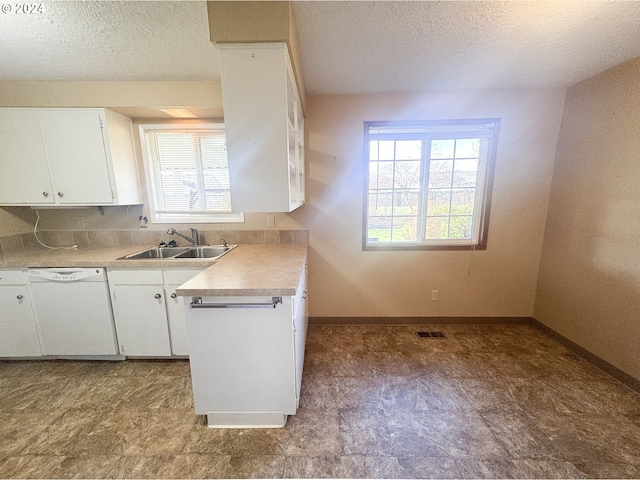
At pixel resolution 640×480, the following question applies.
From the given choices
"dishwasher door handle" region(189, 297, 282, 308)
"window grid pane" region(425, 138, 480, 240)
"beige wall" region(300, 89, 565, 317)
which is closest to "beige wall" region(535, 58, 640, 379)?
"beige wall" region(300, 89, 565, 317)

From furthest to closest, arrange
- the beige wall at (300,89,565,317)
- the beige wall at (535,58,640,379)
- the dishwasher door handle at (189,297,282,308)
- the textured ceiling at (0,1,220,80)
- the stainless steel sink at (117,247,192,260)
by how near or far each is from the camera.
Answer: the beige wall at (300,89,565,317), the stainless steel sink at (117,247,192,260), the beige wall at (535,58,640,379), the dishwasher door handle at (189,297,282,308), the textured ceiling at (0,1,220,80)

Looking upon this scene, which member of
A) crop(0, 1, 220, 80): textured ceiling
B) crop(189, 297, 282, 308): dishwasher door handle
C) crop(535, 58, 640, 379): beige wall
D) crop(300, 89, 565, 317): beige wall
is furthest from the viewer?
crop(300, 89, 565, 317): beige wall

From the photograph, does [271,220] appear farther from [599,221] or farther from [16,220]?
[599,221]

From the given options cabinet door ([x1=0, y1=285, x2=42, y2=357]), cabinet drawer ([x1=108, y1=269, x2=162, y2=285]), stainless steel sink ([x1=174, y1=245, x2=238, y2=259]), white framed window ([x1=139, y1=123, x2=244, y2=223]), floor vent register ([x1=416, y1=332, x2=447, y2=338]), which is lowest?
floor vent register ([x1=416, y1=332, x2=447, y2=338])

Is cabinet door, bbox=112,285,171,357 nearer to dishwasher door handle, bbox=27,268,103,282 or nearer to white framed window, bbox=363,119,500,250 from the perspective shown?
dishwasher door handle, bbox=27,268,103,282

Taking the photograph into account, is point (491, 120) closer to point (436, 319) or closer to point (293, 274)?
point (436, 319)

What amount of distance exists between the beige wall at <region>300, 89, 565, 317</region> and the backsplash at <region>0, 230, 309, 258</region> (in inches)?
10.0

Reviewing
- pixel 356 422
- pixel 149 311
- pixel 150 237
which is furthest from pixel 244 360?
pixel 150 237

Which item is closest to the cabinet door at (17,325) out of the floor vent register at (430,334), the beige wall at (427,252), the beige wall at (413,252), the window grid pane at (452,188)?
the beige wall at (413,252)

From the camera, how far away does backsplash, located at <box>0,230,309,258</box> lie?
98.8 inches

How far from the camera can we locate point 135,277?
2.00m

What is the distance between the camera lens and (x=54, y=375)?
2.01 metres

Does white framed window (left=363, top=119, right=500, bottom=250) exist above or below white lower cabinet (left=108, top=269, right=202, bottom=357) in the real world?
above

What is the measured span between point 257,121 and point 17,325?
2.65 metres
